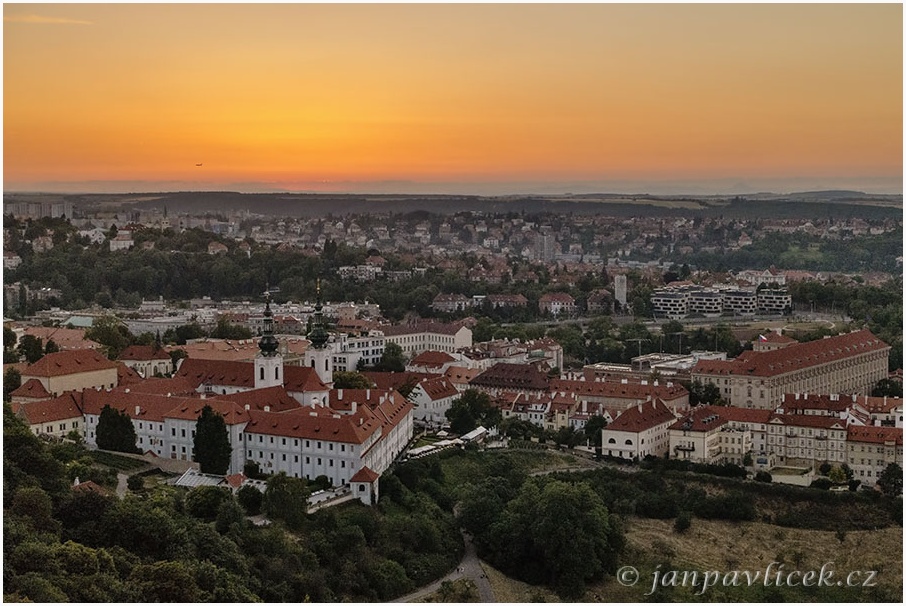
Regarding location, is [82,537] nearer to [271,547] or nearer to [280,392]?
[271,547]

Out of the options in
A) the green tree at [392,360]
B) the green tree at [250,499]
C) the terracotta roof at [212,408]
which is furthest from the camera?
the green tree at [392,360]

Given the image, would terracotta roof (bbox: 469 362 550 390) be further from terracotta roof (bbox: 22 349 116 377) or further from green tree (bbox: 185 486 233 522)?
green tree (bbox: 185 486 233 522)

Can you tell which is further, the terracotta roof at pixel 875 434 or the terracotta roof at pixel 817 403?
the terracotta roof at pixel 817 403

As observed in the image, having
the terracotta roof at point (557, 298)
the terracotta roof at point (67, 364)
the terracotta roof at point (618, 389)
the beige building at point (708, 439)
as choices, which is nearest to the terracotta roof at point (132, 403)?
the terracotta roof at point (67, 364)

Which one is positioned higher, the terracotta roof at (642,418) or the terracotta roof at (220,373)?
the terracotta roof at (220,373)

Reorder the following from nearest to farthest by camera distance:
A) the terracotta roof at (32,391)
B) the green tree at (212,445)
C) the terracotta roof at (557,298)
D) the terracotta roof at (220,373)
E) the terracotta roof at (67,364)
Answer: the green tree at (212,445)
the terracotta roof at (32,391)
the terracotta roof at (67,364)
the terracotta roof at (220,373)
the terracotta roof at (557,298)

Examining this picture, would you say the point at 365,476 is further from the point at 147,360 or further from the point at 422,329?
the point at 422,329

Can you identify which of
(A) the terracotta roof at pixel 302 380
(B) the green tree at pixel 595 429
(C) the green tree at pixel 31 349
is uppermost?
(A) the terracotta roof at pixel 302 380

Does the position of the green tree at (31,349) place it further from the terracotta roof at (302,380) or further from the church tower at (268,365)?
the terracotta roof at (302,380)

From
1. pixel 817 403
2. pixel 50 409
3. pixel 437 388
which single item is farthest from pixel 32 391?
pixel 817 403
